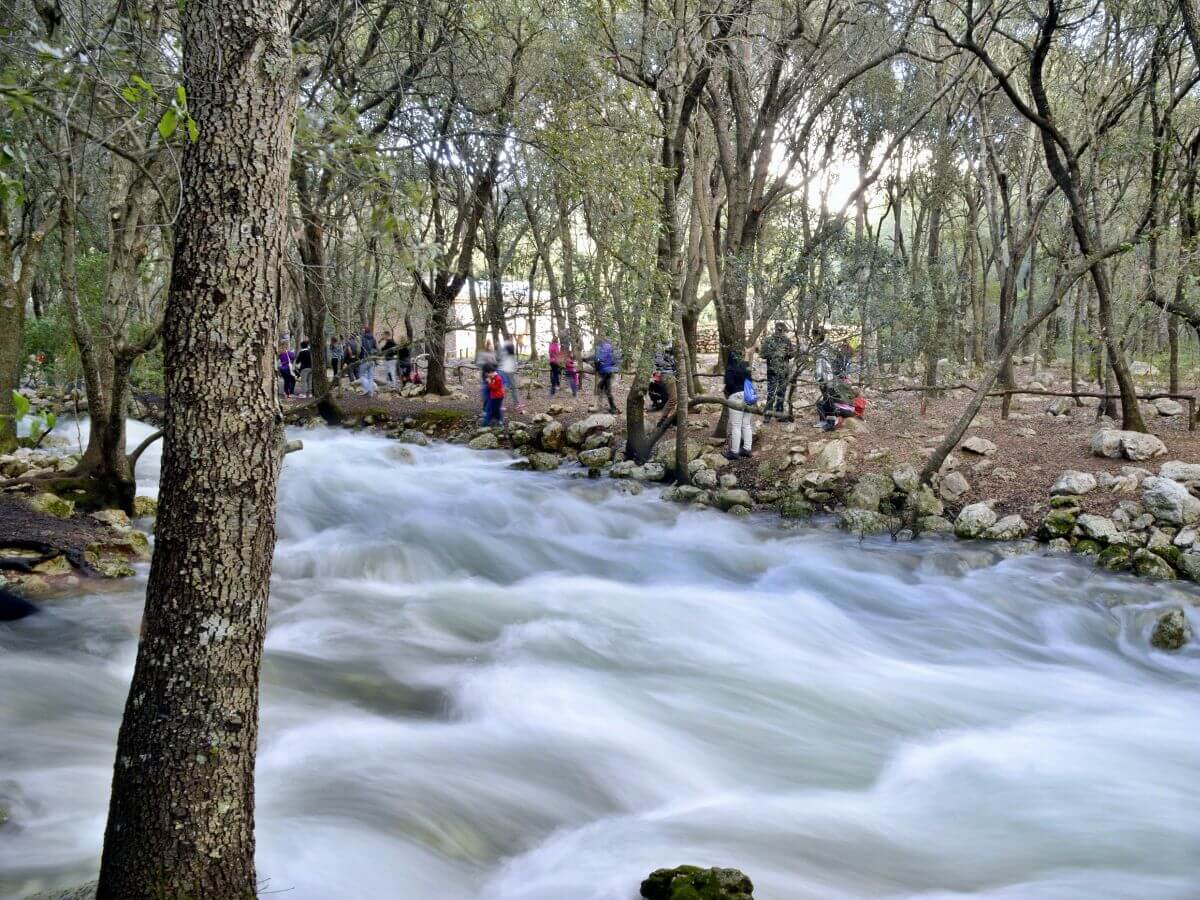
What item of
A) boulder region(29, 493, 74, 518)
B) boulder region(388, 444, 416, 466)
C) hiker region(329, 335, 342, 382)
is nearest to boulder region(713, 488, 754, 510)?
boulder region(388, 444, 416, 466)

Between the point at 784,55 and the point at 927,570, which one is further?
the point at 784,55

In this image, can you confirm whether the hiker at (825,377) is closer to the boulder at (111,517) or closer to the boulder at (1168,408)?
the boulder at (1168,408)

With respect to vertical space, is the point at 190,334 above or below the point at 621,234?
below

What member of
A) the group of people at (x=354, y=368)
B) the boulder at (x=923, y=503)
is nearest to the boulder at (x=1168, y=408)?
the boulder at (x=923, y=503)

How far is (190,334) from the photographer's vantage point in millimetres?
2678

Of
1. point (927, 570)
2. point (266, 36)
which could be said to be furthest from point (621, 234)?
point (266, 36)

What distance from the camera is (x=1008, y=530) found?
11109 mm

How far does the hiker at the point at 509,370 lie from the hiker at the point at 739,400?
5.72m

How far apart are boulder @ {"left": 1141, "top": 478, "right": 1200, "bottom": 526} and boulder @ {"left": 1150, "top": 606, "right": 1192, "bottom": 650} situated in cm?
206

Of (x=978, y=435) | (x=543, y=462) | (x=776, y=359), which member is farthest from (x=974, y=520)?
(x=543, y=462)

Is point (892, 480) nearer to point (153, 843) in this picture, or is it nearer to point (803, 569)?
point (803, 569)

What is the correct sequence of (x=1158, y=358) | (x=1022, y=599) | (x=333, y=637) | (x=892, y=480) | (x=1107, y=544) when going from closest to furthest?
(x=333, y=637), (x=1022, y=599), (x=1107, y=544), (x=892, y=480), (x=1158, y=358)

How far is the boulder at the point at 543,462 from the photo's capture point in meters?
15.8

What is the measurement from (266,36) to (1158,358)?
74.9ft
